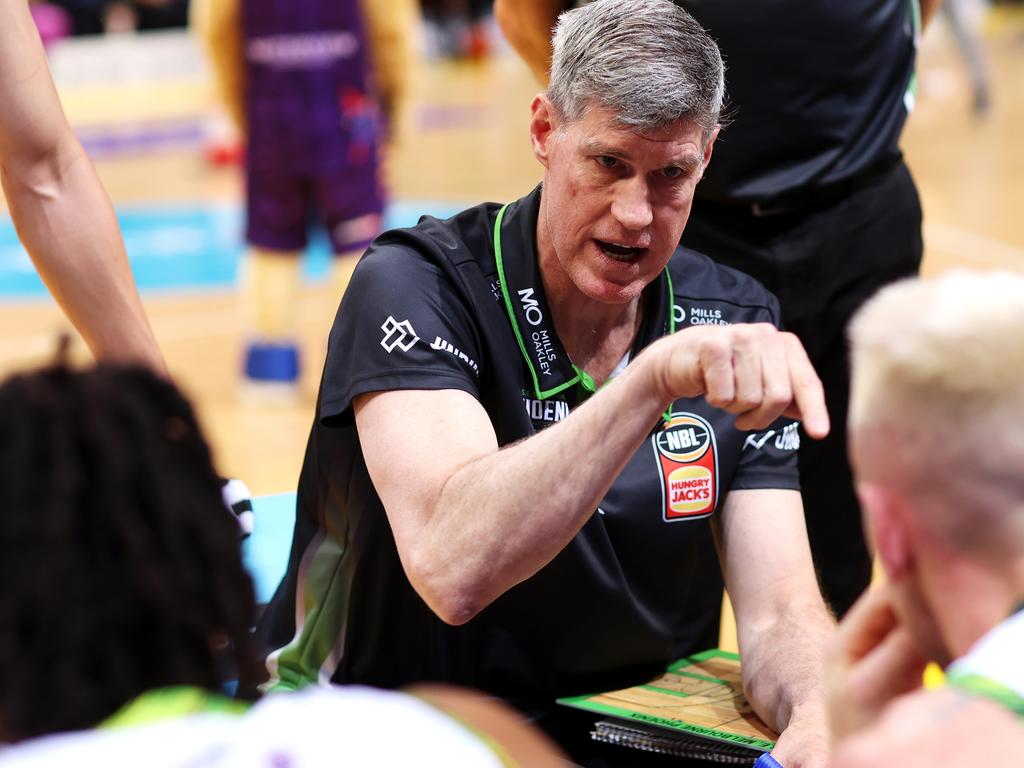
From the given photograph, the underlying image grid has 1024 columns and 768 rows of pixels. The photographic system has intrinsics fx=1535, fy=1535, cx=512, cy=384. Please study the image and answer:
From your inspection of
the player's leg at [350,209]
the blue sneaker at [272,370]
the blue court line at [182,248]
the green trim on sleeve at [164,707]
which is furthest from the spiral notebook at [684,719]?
the blue court line at [182,248]

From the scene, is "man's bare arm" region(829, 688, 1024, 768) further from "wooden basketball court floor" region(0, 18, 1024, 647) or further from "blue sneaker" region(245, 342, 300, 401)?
"blue sneaker" region(245, 342, 300, 401)

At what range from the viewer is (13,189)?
258cm

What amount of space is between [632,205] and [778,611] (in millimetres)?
676

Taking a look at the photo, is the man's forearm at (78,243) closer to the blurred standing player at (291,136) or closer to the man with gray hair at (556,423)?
the man with gray hair at (556,423)

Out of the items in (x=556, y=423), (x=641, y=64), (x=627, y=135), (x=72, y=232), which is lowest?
(x=556, y=423)

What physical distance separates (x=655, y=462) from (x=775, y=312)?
45cm

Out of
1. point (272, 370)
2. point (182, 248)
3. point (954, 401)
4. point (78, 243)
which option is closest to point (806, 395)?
point (954, 401)

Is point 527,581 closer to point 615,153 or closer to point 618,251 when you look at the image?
point 618,251

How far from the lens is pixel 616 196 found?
2340mm

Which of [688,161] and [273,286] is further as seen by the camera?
[273,286]

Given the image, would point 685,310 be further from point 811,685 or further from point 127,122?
point 127,122

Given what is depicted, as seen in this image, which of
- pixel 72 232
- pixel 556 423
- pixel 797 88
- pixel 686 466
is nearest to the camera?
pixel 556 423

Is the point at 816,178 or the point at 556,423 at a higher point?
the point at 556,423

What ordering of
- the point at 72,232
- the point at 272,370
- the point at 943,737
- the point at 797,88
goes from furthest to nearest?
the point at 272,370, the point at 797,88, the point at 72,232, the point at 943,737
